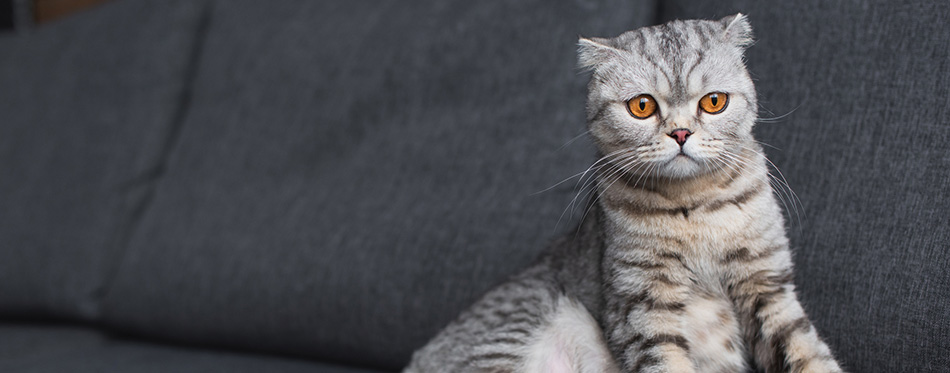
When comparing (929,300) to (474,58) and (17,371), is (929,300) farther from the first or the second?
(17,371)

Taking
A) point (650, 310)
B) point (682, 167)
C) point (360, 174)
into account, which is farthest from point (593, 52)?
point (360, 174)

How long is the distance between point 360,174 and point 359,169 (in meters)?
0.01

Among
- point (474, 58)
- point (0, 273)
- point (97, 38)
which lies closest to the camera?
point (474, 58)

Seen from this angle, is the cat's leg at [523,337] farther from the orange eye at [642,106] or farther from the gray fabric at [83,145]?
the gray fabric at [83,145]

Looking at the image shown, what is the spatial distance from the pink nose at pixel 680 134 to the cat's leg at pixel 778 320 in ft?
0.65

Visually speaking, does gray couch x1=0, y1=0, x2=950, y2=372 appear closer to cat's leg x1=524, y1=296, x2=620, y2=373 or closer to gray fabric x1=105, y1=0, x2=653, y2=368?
gray fabric x1=105, y1=0, x2=653, y2=368

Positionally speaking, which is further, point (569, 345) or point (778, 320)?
point (569, 345)

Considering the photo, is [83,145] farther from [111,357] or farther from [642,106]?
[642,106]

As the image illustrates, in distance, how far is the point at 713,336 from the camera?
0.95m

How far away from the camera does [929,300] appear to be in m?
0.89

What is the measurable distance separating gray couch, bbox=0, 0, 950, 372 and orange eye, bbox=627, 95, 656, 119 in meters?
0.28

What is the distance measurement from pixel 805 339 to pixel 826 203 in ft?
0.70

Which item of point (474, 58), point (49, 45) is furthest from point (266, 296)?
point (49, 45)

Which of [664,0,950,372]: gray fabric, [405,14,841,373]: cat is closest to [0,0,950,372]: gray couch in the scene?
[664,0,950,372]: gray fabric
